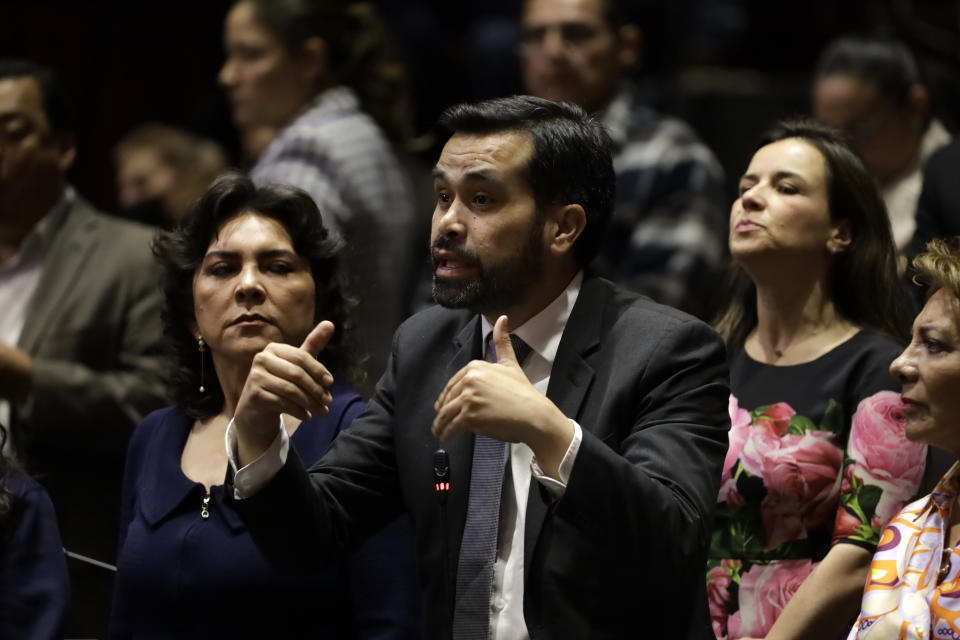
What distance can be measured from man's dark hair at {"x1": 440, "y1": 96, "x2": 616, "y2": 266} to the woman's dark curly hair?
0.48 meters

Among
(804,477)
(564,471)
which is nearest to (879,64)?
(804,477)

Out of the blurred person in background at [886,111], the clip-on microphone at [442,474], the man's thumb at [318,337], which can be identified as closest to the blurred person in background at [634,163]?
the blurred person in background at [886,111]

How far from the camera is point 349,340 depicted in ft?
9.71

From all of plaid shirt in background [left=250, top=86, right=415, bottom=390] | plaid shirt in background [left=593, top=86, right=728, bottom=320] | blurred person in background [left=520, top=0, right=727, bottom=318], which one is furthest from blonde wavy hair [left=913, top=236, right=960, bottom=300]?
plaid shirt in background [left=250, top=86, right=415, bottom=390]

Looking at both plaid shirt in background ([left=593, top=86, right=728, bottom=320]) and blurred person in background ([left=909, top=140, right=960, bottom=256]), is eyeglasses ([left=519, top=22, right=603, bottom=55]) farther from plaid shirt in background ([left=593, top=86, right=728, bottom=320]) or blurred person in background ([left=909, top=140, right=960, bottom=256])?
blurred person in background ([left=909, top=140, right=960, bottom=256])

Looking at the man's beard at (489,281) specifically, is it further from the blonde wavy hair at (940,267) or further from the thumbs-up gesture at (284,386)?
the blonde wavy hair at (940,267)

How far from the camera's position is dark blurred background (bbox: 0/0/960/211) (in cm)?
527

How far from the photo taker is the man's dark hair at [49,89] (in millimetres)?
4066

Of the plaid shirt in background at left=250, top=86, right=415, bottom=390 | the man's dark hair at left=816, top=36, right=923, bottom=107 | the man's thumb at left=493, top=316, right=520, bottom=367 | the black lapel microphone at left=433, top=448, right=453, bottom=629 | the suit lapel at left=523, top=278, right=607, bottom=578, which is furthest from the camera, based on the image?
the man's dark hair at left=816, top=36, right=923, bottom=107

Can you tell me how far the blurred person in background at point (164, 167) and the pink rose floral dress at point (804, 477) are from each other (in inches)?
117

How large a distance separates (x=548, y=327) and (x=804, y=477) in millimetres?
603

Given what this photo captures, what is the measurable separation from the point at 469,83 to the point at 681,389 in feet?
11.1

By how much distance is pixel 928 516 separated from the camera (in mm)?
2348

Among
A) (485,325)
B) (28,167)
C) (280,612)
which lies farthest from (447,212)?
(28,167)
